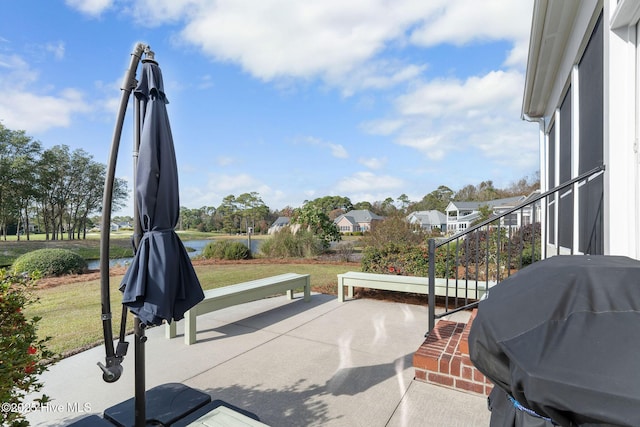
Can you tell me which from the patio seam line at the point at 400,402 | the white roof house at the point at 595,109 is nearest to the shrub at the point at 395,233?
the white roof house at the point at 595,109

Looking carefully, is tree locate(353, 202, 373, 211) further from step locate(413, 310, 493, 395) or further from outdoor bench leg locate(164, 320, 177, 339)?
step locate(413, 310, 493, 395)

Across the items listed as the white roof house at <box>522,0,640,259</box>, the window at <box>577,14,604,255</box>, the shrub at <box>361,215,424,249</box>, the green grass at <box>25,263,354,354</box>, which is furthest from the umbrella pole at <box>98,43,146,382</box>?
the shrub at <box>361,215,424,249</box>

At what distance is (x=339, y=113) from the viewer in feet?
43.3

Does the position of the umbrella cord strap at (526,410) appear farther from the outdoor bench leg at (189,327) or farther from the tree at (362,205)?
the tree at (362,205)

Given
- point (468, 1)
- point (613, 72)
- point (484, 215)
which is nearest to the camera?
point (613, 72)

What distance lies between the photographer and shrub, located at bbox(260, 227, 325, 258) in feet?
42.2

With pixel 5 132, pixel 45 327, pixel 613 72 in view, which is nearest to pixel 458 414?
pixel 613 72

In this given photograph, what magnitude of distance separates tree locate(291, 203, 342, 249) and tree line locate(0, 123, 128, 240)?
12.6 m

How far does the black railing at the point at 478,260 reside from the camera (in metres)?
3.05

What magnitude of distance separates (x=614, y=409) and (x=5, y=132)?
1154 inches

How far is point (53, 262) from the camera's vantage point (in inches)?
365

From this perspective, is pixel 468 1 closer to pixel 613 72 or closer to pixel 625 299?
pixel 613 72

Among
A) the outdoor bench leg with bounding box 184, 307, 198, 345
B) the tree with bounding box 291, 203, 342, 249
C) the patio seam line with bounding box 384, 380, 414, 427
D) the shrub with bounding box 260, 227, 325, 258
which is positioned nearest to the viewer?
the patio seam line with bounding box 384, 380, 414, 427

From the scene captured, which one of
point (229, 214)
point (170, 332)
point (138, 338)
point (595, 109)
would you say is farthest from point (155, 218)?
point (229, 214)
